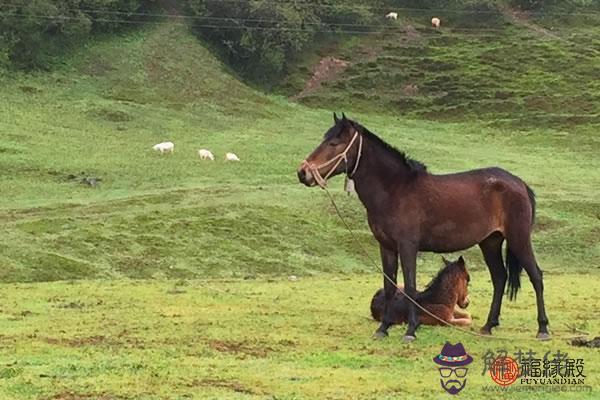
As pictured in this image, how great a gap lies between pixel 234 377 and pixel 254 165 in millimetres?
32011

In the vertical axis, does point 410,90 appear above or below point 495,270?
below

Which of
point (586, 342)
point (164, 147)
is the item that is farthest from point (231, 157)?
point (586, 342)

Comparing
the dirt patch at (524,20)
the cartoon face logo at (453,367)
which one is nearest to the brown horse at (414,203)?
the cartoon face logo at (453,367)

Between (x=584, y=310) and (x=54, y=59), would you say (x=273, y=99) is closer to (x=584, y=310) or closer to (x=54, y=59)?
(x=54, y=59)

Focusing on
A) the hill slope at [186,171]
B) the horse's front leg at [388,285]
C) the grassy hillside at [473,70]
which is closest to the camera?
the horse's front leg at [388,285]

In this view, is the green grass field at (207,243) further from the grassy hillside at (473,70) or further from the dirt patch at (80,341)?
the grassy hillside at (473,70)

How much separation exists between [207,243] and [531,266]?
584 inches

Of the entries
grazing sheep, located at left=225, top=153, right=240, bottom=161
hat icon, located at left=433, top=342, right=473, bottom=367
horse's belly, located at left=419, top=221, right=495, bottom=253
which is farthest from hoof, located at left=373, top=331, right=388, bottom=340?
grazing sheep, located at left=225, top=153, right=240, bottom=161

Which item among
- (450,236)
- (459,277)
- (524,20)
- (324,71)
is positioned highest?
(450,236)

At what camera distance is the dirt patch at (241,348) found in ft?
39.4

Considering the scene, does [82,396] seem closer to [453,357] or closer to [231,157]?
[453,357]

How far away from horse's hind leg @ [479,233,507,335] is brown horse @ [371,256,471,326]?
44cm

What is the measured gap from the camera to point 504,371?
10.7 metres

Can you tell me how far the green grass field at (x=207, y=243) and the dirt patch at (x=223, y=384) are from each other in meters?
0.03
